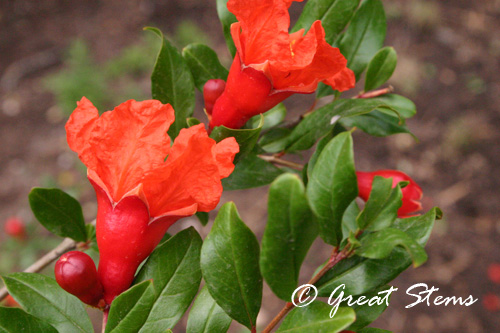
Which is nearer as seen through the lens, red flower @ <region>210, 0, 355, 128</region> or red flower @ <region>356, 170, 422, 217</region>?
red flower @ <region>210, 0, 355, 128</region>

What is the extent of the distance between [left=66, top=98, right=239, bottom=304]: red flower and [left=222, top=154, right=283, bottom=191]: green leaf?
0.89ft

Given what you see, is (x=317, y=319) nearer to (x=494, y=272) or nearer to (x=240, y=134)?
(x=240, y=134)

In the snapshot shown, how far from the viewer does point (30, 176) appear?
317 cm

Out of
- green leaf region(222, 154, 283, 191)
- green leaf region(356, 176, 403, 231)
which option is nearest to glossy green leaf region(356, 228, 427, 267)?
green leaf region(356, 176, 403, 231)

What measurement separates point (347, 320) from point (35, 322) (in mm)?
481

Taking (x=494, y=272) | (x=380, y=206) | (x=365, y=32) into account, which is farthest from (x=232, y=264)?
(x=494, y=272)

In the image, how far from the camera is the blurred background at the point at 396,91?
9.18 ft

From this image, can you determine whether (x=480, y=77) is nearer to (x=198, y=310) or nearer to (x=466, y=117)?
(x=466, y=117)

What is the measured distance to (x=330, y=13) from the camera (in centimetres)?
94

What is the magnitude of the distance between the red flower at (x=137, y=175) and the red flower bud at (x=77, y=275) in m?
0.03

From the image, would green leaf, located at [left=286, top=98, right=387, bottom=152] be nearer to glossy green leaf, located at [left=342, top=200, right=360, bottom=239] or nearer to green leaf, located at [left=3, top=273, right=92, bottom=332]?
glossy green leaf, located at [left=342, top=200, right=360, bottom=239]

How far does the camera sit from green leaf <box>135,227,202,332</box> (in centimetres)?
73

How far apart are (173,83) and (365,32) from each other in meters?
0.48

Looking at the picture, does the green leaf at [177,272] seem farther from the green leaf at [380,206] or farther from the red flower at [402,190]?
the red flower at [402,190]
